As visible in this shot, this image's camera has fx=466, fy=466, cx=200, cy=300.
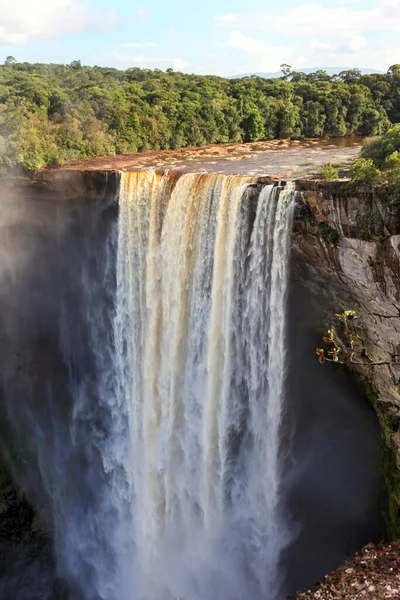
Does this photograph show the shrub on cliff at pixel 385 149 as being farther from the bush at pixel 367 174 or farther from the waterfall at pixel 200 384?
the waterfall at pixel 200 384

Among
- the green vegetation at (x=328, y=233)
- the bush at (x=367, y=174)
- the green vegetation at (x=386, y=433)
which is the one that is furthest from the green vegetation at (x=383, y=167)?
the green vegetation at (x=386, y=433)

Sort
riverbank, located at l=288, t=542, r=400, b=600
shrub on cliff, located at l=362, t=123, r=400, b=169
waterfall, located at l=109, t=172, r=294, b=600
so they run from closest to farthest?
riverbank, located at l=288, t=542, r=400, b=600 → shrub on cliff, located at l=362, t=123, r=400, b=169 → waterfall, located at l=109, t=172, r=294, b=600

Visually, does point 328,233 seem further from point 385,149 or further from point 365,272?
point 385,149

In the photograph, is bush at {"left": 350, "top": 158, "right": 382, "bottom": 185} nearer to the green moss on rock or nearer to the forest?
the green moss on rock

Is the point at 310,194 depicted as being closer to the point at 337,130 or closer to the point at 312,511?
the point at 312,511

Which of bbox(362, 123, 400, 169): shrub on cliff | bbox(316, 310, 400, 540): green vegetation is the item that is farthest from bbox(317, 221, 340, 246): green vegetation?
bbox(362, 123, 400, 169): shrub on cliff

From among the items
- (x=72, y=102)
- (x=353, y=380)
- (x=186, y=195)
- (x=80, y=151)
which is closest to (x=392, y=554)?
(x=353, y=380)

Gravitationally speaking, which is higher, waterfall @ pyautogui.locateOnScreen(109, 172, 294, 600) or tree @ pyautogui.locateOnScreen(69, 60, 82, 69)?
tree @ pyautogui.locateOnScreen(69, 60, 82, 69)
